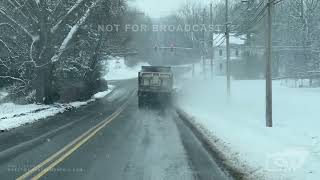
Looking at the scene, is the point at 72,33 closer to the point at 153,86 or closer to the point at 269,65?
the point at 153,86

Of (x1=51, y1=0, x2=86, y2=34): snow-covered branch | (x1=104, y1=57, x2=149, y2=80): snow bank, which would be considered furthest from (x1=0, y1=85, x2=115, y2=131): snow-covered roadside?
(x1=104, y1=57, x2=149, y2=80): snow bank

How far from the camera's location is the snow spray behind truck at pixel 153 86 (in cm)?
3691

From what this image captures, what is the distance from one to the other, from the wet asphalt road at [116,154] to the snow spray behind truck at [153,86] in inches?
622

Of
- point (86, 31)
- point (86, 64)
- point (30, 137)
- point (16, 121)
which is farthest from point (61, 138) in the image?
point (86, 64)

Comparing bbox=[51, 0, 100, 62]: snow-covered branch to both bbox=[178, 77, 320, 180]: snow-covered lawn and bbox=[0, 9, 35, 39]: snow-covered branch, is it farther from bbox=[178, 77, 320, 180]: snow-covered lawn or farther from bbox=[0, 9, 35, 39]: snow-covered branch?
bbox=[178, 77, 320, 180]: snow-covered lawn

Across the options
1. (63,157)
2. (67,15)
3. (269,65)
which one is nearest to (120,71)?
(67,15)

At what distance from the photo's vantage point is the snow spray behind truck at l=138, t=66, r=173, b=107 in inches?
1453

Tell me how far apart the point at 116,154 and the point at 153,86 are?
24047 mm

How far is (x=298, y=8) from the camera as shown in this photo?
70.5 metres

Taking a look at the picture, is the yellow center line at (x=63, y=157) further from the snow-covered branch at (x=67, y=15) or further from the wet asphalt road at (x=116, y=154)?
the snow-covered branch at (x=67, y=15)

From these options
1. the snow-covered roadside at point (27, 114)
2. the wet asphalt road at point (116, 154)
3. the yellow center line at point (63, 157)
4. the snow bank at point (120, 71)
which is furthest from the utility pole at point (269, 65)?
the snow bank at point (120, 71)

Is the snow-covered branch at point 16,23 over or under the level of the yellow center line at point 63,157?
over

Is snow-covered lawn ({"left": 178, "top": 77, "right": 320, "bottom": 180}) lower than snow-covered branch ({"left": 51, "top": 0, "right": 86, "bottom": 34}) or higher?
lower

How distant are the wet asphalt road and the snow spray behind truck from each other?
51.8 ft
